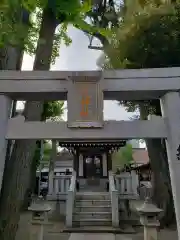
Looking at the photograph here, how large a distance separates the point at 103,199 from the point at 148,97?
8010 mm

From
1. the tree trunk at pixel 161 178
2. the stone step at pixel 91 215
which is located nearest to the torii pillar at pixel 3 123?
the tree trunk at pixel 161 178

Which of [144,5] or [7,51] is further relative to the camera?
[144,5]

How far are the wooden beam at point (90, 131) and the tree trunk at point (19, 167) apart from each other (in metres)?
0.93

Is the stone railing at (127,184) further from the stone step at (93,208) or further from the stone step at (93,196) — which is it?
the stone step at (93,208)

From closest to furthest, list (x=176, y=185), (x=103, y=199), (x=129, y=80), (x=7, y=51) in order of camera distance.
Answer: (x=176, y=185)
(x=129, y=80)
(x=7, y=51)
(x=103, y=199)

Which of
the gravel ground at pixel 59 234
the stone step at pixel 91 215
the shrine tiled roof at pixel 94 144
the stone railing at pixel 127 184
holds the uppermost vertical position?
the shrine tiled roof at pixel 94 144

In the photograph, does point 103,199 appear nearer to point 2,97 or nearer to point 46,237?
point 46,237

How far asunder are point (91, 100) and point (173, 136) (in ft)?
5.08

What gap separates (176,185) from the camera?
3.85m

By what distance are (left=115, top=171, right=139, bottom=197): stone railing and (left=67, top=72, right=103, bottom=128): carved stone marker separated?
8616 mm

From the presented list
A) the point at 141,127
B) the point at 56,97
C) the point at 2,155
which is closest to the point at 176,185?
the point at 141,127

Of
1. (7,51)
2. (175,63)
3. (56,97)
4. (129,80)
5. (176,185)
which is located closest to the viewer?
(176,185)

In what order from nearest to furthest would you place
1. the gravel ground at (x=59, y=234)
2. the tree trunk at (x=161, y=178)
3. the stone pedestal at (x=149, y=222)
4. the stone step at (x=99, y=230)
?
1. the stone pedestal at (x=149, y=222)
2. the gravel ground at (x=59, y=234)
3. the stone step at (x=99, y=230)
4. the tree trunk at (x=161, y=178)

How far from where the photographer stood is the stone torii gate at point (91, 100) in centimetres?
398
